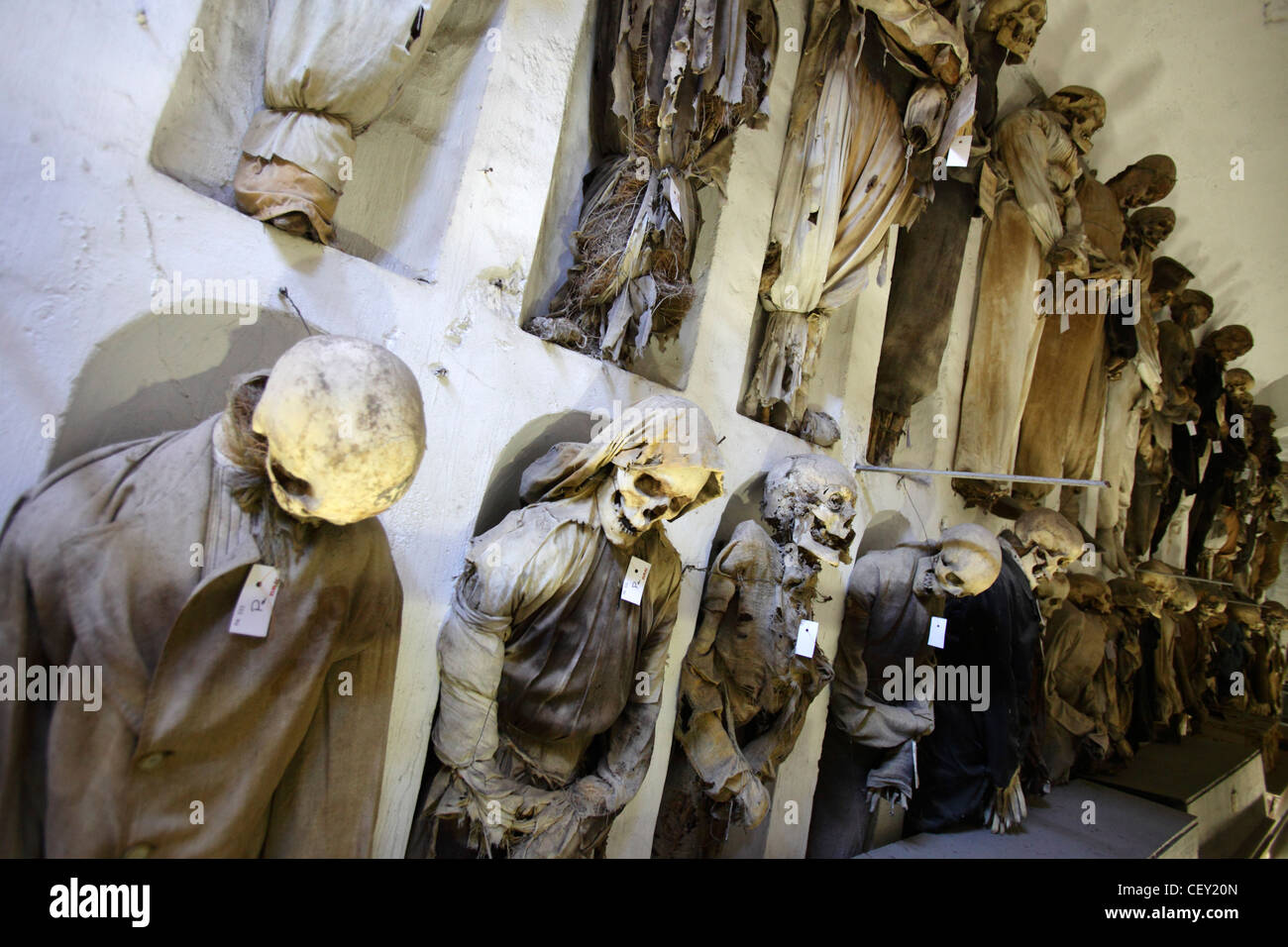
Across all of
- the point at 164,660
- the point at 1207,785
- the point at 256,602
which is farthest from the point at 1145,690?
the point at 164,660

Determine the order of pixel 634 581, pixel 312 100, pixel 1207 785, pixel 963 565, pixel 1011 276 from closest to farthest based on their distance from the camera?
pixel 312 100 < pixel 634 581 < pixel 963 565 < pixel 1011 276 < pixel 1207 785

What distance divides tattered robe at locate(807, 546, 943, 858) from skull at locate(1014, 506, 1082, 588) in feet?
2.82

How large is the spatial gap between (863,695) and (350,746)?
2741 millimetres

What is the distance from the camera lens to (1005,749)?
3855 mm

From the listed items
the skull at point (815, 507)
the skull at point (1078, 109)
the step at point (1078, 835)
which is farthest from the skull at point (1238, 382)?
the skull at point (815, 507)

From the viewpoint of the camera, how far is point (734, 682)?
299 cm

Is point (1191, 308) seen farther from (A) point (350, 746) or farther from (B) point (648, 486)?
(A) point (350, 746)

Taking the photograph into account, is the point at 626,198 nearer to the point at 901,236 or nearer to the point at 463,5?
the point at 463,5

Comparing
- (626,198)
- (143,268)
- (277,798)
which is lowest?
(277,798)

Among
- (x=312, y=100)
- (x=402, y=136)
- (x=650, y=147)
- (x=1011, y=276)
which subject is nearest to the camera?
(x=312, y=100)

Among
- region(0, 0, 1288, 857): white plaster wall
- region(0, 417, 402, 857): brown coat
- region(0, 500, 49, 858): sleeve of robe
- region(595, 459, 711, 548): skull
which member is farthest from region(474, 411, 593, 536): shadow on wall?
region(0, 500, 49, 858): sleeve of robe
